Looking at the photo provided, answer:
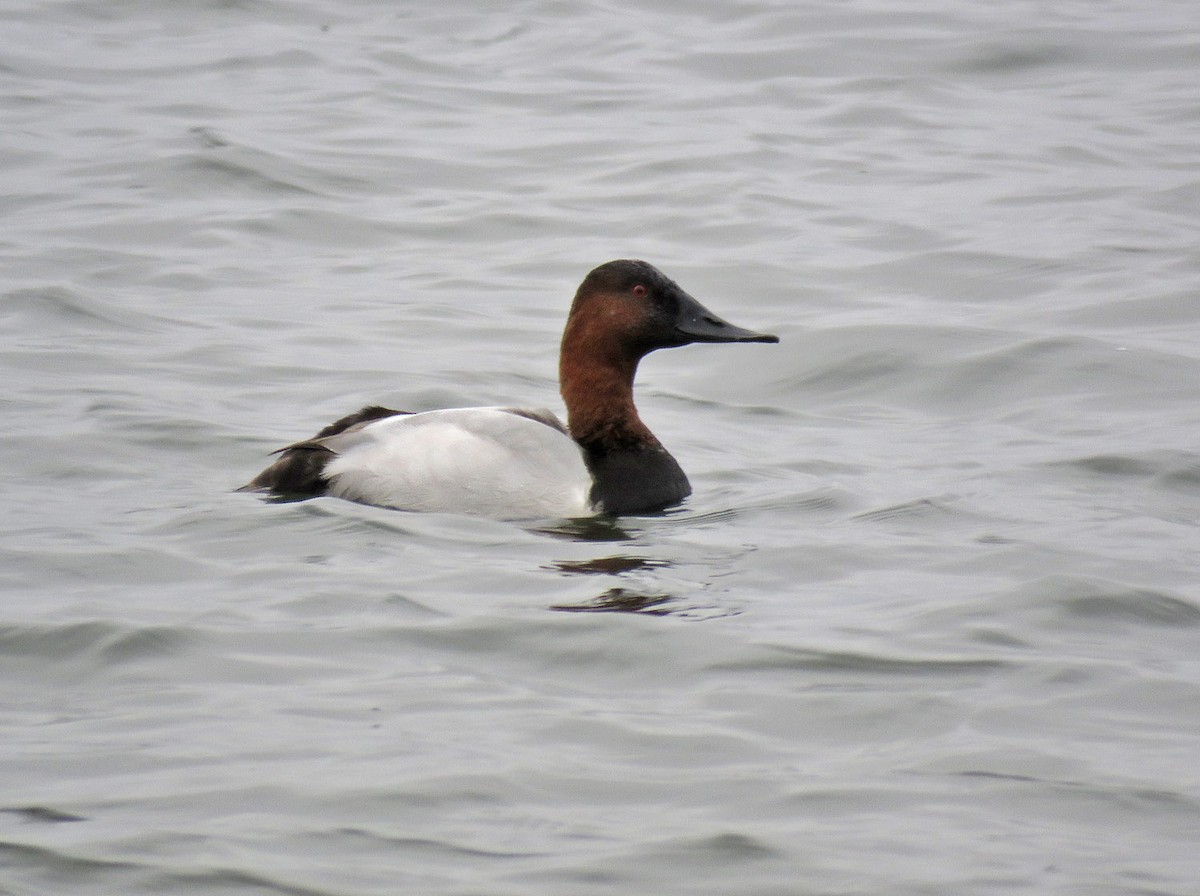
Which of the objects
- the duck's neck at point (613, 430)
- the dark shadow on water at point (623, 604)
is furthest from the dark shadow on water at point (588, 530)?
the dark shadow on water at point (623, 604)

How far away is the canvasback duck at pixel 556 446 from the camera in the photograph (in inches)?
259

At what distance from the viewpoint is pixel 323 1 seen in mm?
16484

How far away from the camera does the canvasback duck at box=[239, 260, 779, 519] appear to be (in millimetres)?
6586

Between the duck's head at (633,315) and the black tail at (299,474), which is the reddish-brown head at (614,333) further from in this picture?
the black tail at (299,474)

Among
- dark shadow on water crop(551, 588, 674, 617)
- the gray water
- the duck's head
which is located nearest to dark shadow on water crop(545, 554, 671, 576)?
the gray water

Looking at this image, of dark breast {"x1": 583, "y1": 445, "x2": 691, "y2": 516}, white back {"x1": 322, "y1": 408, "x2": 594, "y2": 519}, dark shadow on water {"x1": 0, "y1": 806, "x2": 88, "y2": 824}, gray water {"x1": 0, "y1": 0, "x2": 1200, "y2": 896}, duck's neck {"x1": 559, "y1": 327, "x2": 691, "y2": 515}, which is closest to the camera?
dark shadow on water {"x1": 0, "y1": 806, "x2": 88, "y2": 824}

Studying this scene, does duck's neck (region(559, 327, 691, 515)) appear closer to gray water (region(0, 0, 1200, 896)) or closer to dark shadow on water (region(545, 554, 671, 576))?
gray water (region(0, 0, 1200, 896))

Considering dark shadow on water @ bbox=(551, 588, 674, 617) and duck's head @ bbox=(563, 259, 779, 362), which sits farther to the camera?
duck's head @ bbox=(563, 259, 779, 362)

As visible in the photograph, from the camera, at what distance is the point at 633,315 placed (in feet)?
23.3

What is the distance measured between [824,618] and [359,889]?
210 centimetres

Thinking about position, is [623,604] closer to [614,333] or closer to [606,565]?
[606,565]

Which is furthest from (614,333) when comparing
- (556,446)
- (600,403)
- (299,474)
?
(299,474)

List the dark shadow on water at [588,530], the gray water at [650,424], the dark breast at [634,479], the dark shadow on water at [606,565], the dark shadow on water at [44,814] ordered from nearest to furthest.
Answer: the dark shadow on water at [44,814], the gray water at [650,424], the dark shadow on water at [606,565], the dark shadow on water at [588,530], the dark breast at [634,479]

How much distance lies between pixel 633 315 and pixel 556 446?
0.62 meters
